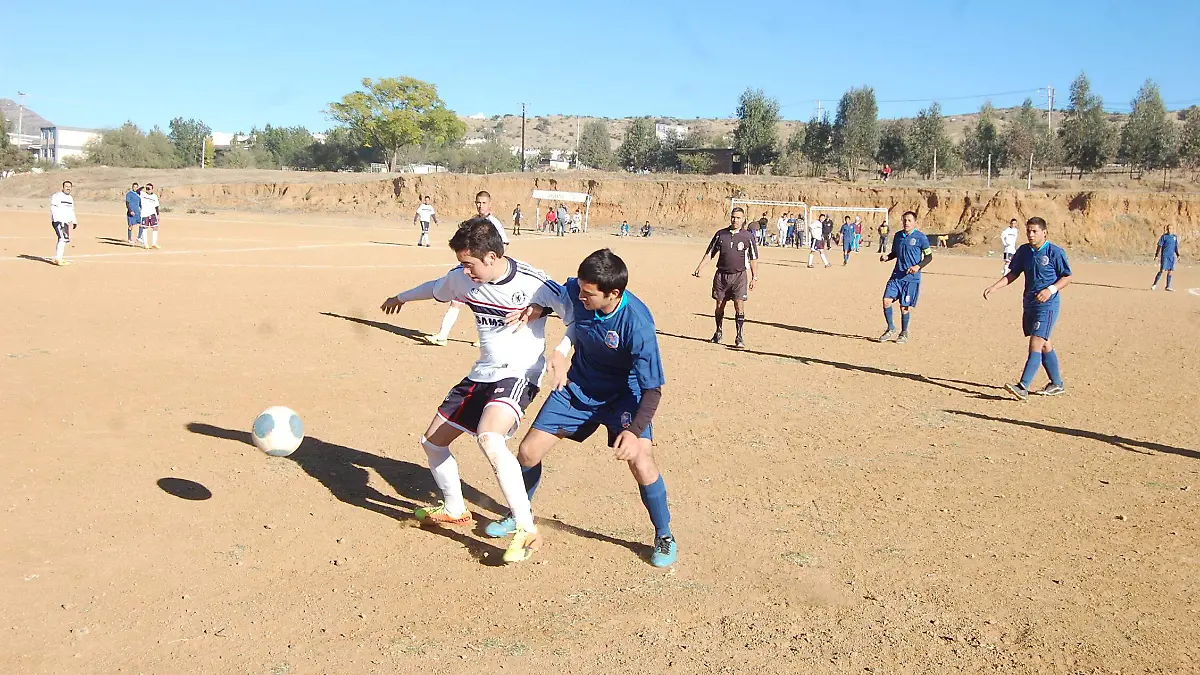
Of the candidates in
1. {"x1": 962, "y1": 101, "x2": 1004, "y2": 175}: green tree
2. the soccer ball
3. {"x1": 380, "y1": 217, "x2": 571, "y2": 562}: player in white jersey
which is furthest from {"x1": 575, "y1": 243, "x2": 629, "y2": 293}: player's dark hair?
{"x1": 962, "y1": 101, "x2": 1004, "y2": 175}: green tree

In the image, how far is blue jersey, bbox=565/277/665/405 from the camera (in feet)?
15.4

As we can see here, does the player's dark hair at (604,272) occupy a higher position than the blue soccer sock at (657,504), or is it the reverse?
the player's dark hair at (604,272)

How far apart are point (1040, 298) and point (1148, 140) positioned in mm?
58840

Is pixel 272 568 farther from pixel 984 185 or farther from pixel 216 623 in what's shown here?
pixel 984 185

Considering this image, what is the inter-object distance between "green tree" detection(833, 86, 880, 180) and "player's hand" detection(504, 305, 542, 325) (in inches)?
2614

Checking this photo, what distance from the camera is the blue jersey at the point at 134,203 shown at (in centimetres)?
2384

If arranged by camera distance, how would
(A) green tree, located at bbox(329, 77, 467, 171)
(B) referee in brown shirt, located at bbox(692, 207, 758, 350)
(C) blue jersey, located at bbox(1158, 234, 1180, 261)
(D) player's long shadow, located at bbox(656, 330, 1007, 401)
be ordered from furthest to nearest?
1. (A) green tree, located at bbox(329, 77, 467, 171)
2. (C) blue jersey, located at bbox(1158, 234, 1180, 261)
3. (B) referee in brown shirt, located at bbox(692, 207, 758, 350)
4. (D) player's long shadow, located at bbox(656, 330, 1007, 401)

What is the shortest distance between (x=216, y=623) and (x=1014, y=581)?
4034mm

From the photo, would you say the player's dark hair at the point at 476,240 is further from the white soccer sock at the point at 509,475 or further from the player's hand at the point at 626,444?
the player's hand at the point at 626,444

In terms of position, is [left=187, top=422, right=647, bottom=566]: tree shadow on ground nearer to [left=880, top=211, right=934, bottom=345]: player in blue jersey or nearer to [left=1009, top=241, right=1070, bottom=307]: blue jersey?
[left=1009, top=241, right=1070, bottom=307]: blue jersey

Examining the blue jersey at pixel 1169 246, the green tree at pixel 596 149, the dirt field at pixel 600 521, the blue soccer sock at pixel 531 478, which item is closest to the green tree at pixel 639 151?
the green tree at pixel 596 149

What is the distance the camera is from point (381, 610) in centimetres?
443

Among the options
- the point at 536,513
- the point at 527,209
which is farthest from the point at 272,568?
the point at 527,209

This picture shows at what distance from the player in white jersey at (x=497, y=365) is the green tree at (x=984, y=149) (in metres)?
66.4
